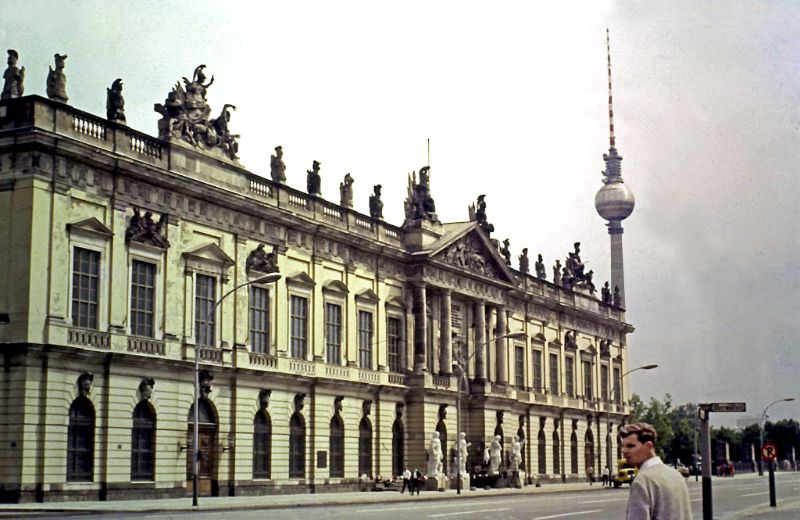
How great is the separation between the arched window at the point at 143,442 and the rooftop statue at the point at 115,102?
34.8 ft

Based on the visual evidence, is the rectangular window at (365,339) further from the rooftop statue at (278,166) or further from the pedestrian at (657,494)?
the pedestrian at (657,494)

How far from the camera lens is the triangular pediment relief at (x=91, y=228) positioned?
3997 centimetres

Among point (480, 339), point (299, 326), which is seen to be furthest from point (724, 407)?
point (480, 339)

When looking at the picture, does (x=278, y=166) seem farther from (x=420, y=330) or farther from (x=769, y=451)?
(x=769, y=451)

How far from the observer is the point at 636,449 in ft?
26.5

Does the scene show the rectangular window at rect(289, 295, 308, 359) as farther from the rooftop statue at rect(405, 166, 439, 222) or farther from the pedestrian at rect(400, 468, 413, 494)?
the rooftop statue at rect(405, 166, 439, 222)

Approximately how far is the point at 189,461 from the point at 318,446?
9787 millimetres

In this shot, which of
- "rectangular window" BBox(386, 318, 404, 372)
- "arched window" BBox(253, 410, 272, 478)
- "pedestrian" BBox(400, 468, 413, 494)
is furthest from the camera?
"rectangular window" BBox(386, 318, 404, 372)

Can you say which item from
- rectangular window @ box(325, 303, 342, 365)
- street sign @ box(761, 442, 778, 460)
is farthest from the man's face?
rectangular window @ box(325, 303, 342, 365)

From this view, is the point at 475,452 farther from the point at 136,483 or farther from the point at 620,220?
the point at 620,220

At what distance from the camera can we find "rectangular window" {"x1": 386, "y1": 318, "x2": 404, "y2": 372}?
61.7m

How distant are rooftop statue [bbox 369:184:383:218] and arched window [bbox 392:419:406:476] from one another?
1111 centimetres

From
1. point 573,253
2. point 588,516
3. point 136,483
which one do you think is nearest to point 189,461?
point 136,483

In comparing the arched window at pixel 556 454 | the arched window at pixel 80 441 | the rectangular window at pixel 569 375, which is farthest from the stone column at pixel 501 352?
the arched window at pixel 80 441
